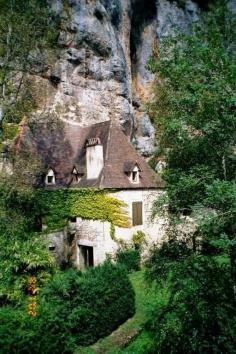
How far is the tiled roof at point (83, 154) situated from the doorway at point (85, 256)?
4.48 m

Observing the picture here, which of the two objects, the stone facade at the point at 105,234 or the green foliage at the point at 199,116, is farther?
the stone facade at the point at 105,234

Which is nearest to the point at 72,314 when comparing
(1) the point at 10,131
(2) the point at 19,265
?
(2) the point at 19,265

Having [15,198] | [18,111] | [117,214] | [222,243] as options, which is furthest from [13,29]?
[222,243]

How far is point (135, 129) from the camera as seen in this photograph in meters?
41.4

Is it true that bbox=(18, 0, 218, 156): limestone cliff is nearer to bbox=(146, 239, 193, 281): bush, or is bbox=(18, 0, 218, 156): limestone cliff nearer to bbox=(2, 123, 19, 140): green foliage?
bbox=(2, 123, 19, 140): green foliage

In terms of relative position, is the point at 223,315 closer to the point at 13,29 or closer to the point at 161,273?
the point at 161,273

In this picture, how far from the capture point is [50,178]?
2559 cm

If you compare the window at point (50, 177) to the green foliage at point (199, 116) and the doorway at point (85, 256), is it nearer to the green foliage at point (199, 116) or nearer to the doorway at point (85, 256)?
the doorway at point (85, 256)

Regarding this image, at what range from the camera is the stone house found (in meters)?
23.4

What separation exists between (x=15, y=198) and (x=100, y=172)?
6279mm

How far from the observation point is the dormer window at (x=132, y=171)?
2431cm

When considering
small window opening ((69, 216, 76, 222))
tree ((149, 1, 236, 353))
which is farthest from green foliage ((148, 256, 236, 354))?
small window opening ((69, 216, 76, 222))

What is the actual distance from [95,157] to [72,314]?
13365 mm

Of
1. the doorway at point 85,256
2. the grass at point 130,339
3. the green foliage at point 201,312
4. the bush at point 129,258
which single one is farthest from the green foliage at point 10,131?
the green foliage at point 201,312
